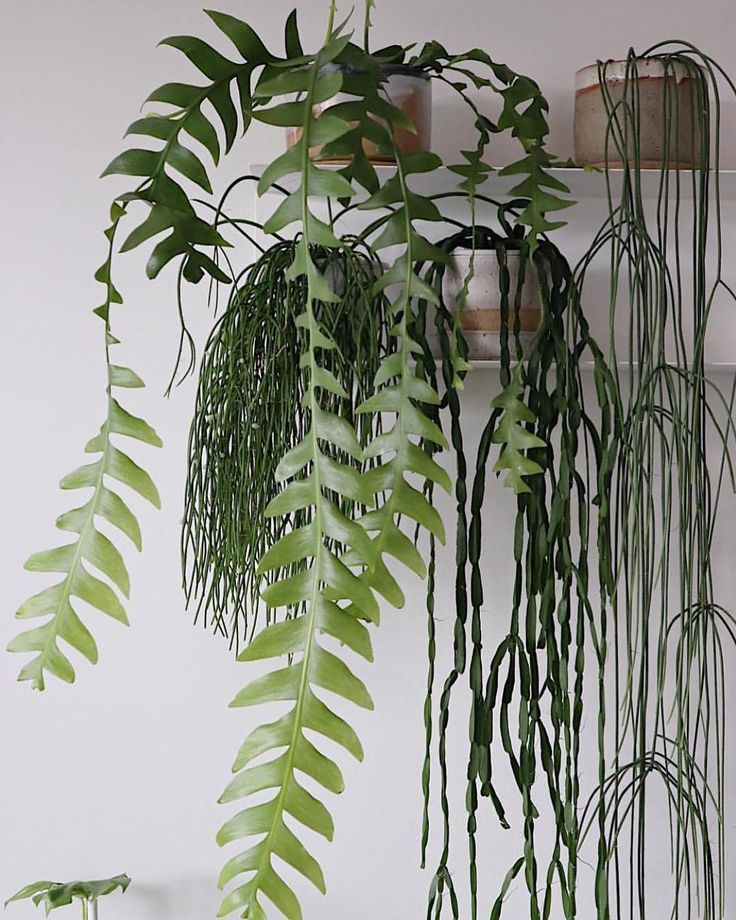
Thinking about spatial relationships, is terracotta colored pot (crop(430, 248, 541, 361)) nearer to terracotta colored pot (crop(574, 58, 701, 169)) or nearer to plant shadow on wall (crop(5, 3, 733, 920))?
plant shadow on wall (crop(5, 3, 733, 920))

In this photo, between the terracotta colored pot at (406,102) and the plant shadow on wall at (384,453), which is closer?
the plant shadow on wall at (384,453)

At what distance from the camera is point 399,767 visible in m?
1.50

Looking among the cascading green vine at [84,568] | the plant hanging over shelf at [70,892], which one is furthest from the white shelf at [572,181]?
the plant hanging over shelf at [70,892]

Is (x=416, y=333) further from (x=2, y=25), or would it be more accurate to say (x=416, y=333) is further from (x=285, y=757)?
(x=2, y=25)

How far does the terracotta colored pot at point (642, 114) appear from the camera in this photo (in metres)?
1.28

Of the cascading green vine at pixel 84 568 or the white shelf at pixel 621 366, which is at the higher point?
the white shelf at pixel 621 366

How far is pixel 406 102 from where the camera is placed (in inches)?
49.4

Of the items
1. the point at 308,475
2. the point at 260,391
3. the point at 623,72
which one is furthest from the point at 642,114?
the point at 308,475

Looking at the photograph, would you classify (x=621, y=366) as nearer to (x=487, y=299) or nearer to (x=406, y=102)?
(x=487, y=299)

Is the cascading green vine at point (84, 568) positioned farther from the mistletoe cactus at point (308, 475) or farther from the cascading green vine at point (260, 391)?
the cascading green vine at point (260, 391)

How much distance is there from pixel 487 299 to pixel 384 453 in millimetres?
384

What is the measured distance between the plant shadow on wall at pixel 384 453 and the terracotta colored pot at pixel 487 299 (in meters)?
0.01

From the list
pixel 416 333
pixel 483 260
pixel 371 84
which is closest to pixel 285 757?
pixel 371 84

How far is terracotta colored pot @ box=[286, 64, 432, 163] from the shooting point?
1.25 metres
